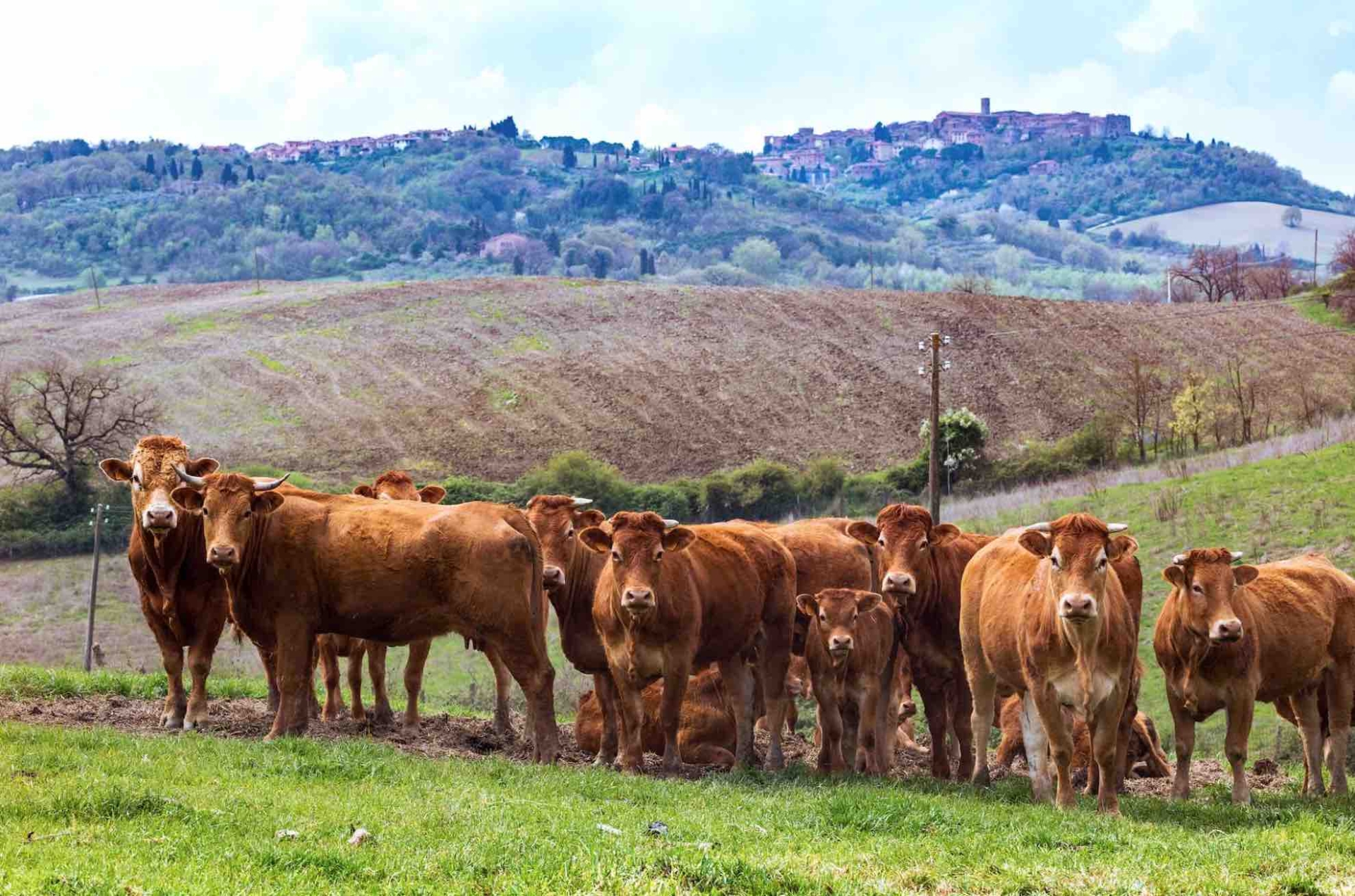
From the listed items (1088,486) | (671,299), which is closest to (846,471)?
(1088,486)

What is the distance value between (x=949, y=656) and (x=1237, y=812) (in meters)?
4.41

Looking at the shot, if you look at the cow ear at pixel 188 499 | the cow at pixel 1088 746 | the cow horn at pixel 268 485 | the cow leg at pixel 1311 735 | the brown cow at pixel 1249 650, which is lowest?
the cow at pixel 1088 746

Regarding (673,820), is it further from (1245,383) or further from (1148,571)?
(1245,383)

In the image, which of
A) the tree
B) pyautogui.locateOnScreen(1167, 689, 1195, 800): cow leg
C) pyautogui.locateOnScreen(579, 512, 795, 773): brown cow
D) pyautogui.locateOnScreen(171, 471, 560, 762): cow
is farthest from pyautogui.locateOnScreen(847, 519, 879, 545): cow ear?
the tree

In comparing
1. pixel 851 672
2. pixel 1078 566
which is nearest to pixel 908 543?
pixel 851 672

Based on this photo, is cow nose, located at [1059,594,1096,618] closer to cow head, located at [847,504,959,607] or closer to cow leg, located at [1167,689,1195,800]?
cow leg, located at [1167,689,1195,800]

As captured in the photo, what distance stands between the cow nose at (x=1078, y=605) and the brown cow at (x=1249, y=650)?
6.61 ft

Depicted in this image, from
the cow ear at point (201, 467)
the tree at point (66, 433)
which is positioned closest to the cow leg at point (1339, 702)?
the cow ear at point (201, 467)

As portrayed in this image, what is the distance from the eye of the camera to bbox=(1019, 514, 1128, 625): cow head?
1320 cm

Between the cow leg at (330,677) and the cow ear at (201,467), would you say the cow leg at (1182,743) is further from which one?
the cow ear at (201,467)

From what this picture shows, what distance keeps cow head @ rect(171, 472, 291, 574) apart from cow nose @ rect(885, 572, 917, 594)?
6094mm

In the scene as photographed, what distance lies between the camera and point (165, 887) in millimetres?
8266

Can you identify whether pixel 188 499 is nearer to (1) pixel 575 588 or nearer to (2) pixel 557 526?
(2) pixel 557 526

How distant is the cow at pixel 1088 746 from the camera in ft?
55.7
